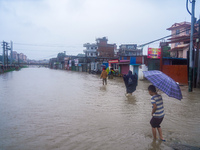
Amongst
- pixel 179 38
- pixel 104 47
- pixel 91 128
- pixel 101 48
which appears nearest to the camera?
pixel 91 128

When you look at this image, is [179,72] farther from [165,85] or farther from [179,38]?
[165,85]

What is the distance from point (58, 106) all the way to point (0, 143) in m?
3.62

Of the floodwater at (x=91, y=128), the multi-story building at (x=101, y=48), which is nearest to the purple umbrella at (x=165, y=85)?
the floodwater at (x=91, y=128)

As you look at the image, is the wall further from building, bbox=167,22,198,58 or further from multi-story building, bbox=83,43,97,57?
multi-story building, bbox=83,43,97,57

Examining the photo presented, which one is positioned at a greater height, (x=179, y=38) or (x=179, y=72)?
(x=179, y=38)

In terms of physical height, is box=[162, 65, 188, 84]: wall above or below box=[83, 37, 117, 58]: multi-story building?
below

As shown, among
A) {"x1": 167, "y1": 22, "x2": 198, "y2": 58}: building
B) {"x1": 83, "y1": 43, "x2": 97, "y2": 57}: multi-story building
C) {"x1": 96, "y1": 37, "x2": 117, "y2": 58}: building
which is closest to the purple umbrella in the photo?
{"x1": 167, "y1": 22, "x2": 198, "y2": 58}: building

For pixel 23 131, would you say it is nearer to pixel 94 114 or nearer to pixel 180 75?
pixel 94 114

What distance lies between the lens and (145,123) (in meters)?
5.48

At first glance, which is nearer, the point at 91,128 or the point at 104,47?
the point at 91,128

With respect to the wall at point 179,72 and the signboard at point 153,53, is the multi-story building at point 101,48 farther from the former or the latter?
the wall at point 179,72

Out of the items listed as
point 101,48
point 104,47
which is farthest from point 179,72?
point 104,47

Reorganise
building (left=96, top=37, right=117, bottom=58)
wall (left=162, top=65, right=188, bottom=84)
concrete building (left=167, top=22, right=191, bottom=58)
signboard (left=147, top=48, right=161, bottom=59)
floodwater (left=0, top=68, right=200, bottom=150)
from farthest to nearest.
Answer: building (left=96, top=37, right=117, bottom=58) → concrete building (left=167, top=22, right=191, bottom=58) → signboard (left=147, top=48, right=161, bottom=59) → wall (left=162, top=65, right=188, bottom=84) → floodwater (left=0, top=68, right=200, bottom=150)

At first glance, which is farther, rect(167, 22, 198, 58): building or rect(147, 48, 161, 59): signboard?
rect(167, 22, 198, 58): building
